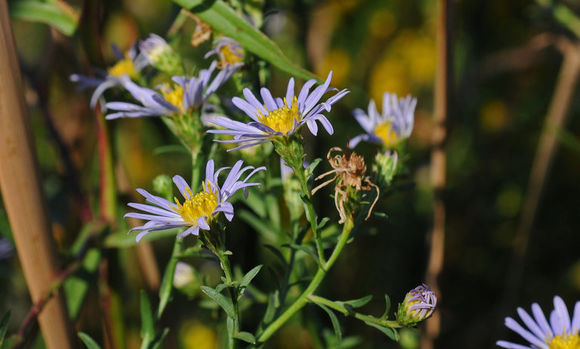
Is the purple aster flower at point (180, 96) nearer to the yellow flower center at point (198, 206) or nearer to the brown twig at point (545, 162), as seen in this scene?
the yellow flower center at point (198, 206)

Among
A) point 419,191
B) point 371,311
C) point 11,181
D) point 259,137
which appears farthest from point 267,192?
point 419,191

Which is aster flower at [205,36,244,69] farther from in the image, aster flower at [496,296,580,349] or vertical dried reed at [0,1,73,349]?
aster flower at [496,296,580,349]

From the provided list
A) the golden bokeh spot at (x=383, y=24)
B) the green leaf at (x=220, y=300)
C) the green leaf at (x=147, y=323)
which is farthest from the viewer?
the golden bokeh spot at (x=383, y=24)

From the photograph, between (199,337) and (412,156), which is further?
(412,156)

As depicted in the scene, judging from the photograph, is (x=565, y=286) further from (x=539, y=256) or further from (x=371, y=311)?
(x=371, y=311)

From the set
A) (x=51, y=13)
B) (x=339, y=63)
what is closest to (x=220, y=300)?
(x=51, y=13)

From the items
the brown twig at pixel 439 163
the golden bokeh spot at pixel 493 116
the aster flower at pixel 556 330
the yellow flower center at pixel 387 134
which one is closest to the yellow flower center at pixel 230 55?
the yellow flower center at pixel 387 134

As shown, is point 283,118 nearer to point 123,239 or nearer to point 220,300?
point 220,300
